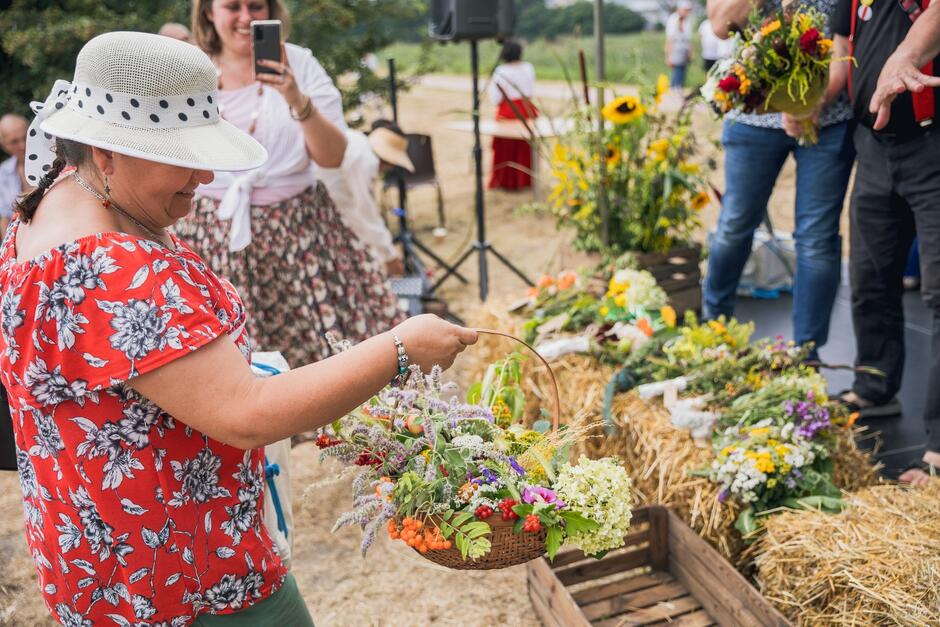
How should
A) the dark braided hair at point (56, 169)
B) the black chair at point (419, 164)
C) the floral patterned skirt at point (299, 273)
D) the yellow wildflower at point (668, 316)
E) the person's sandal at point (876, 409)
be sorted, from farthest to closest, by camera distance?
the black chair at point (419, 164)
the person's sandal at point (876, 409)
the yellow wildflower at point (668, 316)
the floral patterned skirt at point (299, 273)
the dark braided hair at point (56, 169)

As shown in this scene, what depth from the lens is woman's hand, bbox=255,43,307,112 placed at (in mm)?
2604

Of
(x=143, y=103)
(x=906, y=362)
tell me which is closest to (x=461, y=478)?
(x=143, y=103)

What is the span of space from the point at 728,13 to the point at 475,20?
1.91 meters

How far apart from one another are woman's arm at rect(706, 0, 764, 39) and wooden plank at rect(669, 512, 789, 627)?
1.77 metres

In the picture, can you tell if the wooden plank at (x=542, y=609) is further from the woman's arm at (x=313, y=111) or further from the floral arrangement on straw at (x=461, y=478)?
the woman's arm at (x=313, y=111)

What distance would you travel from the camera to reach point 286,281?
309 centimetres

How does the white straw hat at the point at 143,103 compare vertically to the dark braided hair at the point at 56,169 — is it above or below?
above

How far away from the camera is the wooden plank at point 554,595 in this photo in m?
2.18

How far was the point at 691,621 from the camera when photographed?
7.61 ft

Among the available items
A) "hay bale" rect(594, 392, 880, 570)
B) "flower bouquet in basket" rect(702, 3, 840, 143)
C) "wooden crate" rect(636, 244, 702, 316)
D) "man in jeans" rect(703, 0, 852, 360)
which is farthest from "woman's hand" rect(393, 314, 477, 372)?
"wooden crate" rect(636, 244, 702, 316)

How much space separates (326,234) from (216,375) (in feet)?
6.49

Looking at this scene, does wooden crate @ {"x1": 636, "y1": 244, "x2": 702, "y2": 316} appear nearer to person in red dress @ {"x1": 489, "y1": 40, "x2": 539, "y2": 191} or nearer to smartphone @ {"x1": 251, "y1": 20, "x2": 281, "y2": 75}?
smartphone @ {"x1": 251, "y1": 20, "x2": 281, "y2": 75}

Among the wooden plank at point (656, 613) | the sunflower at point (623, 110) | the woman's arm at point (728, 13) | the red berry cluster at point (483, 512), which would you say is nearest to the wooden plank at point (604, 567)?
the wooden plank at point (656, 613)

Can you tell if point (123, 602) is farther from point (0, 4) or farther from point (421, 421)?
point (0, 4)
